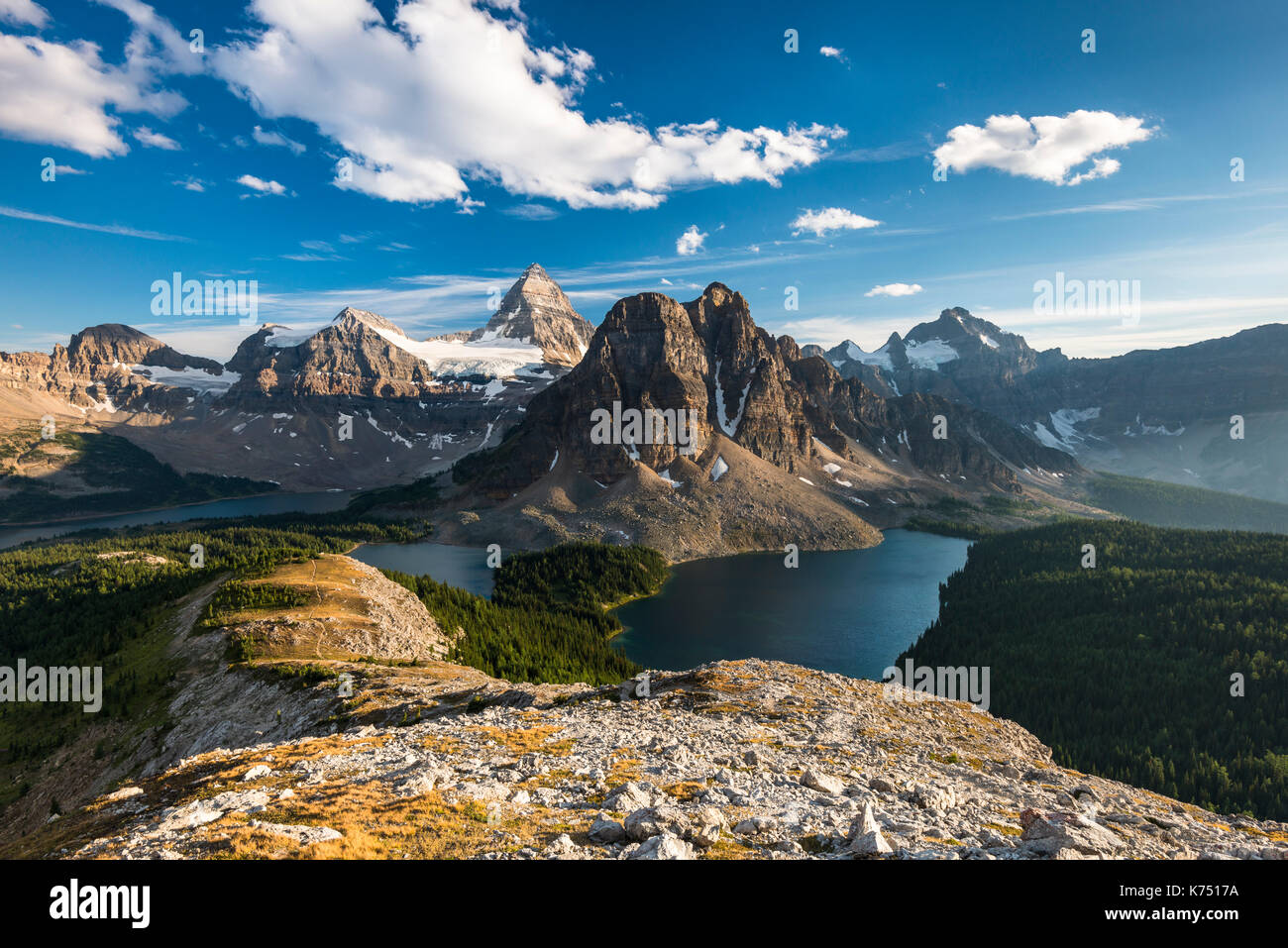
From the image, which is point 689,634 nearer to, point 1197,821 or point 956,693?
point 956,693

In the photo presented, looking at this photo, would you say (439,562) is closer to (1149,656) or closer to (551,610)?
(551,610)

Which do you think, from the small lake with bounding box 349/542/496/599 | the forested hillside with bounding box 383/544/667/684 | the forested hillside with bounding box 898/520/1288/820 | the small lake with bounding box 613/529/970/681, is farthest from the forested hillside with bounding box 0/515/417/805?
the forested hillside with bounding box 898/520/1288/820

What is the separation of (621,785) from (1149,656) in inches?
3501

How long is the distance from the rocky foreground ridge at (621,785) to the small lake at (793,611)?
46326 millimetres

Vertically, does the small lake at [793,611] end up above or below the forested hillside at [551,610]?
below

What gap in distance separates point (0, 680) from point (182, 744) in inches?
1305

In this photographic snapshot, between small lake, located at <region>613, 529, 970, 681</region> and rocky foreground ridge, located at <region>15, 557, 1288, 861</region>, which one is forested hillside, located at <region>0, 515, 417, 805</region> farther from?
small lake, located at <region>613, 529, 970, 681</region>

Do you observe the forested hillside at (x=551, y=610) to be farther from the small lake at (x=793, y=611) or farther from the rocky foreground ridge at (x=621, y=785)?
the rocky foreground ridge at (x=621, y=785)

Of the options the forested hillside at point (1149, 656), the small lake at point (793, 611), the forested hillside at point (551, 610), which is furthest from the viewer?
the small lake at point (793, 611)

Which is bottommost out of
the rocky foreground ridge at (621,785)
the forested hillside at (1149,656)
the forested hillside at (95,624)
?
the forested hillside at (1149,656)

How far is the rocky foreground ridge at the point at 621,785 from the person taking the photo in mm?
11070

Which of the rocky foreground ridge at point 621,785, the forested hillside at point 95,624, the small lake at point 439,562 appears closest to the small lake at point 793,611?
the small lake at point 439,562
